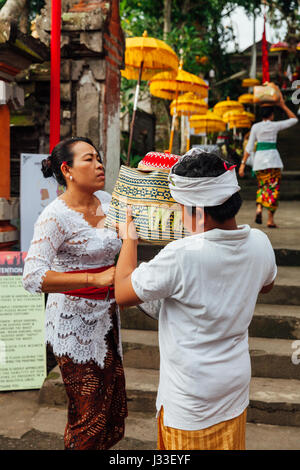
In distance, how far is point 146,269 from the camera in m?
1.63

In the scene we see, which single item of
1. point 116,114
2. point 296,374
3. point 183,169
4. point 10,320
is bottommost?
point 296,374

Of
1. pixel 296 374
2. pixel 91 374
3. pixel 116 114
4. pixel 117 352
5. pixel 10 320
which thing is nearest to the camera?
pixel 91 374

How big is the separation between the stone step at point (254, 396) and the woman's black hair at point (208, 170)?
7.18 feet

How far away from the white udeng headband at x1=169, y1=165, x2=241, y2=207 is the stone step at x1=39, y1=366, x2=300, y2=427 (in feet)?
7.41

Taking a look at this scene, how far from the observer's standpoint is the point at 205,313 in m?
1.65

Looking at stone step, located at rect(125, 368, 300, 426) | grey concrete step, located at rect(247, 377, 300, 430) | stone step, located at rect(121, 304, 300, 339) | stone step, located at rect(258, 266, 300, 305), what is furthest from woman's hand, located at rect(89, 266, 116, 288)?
stone step, located at rect(258, 266, 300, 305)

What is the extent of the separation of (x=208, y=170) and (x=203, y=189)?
2.6 inches

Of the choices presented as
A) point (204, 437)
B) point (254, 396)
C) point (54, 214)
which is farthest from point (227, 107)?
point (204, 437)

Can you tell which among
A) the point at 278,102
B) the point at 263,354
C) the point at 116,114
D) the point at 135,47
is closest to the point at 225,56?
the point at 135,47

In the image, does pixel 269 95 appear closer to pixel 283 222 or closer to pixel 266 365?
pixel 283 222

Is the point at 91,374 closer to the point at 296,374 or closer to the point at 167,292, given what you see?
the point at 167,292

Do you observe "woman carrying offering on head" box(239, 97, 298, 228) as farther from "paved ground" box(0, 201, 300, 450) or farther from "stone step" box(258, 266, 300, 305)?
"paved ground" box(0, 201, 300, 450)

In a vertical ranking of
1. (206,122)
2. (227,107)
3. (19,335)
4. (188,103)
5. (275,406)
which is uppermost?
(227,107)

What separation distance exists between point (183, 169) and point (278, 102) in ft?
17.8
